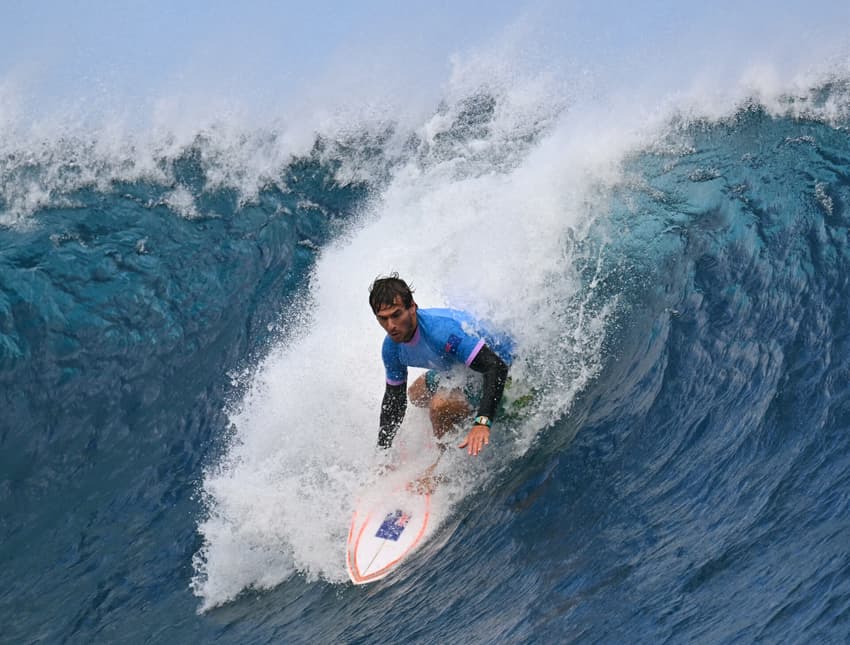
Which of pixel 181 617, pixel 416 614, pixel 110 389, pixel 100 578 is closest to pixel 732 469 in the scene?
pixel 416 614

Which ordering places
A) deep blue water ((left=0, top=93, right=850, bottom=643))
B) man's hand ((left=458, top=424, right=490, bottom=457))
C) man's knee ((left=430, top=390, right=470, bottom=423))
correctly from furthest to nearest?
man's knee ((left=430, top=390, right=470, bottom=423))
man's hand ((left=458, top=424, right=490, bottom=457))
deep blue water ((left=0, top=93, right=850, bottom=643))

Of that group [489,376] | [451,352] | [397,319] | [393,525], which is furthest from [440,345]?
[393,525]

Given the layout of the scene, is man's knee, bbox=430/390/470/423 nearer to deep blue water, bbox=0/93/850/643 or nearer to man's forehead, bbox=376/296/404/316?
deep blue water, bbox=0/93/850/643

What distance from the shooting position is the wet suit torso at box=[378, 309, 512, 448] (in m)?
5.48

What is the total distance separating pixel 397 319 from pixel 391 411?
0.95 metres

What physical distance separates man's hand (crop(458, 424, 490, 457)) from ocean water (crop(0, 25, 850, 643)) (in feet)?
1.94

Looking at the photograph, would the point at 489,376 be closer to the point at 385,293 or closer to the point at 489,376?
the point at 489,376

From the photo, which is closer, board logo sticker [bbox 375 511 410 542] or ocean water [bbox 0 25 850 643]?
ocean water [bbox 0 25 850 643]

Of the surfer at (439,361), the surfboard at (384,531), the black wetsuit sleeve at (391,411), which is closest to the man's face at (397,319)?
the surfer at (439,361)

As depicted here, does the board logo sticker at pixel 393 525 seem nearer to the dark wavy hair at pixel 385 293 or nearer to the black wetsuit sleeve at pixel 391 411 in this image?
the black wetsuit sleeve at pixel 391 411

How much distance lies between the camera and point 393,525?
19.1 ft

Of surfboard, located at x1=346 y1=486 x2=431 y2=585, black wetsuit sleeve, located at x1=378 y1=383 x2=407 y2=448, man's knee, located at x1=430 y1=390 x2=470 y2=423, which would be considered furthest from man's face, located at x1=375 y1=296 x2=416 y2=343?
surfboard, located at x1=346 y1=486 x2=431 y2=585

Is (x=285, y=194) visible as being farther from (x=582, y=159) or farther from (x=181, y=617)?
(x=181, y=617)

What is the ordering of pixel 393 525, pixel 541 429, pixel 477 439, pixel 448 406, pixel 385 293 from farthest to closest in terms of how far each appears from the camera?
pixel 541 429 < pixel 448 406 < pixel 393 525 < pixel 477 439 < pixel 385 293
